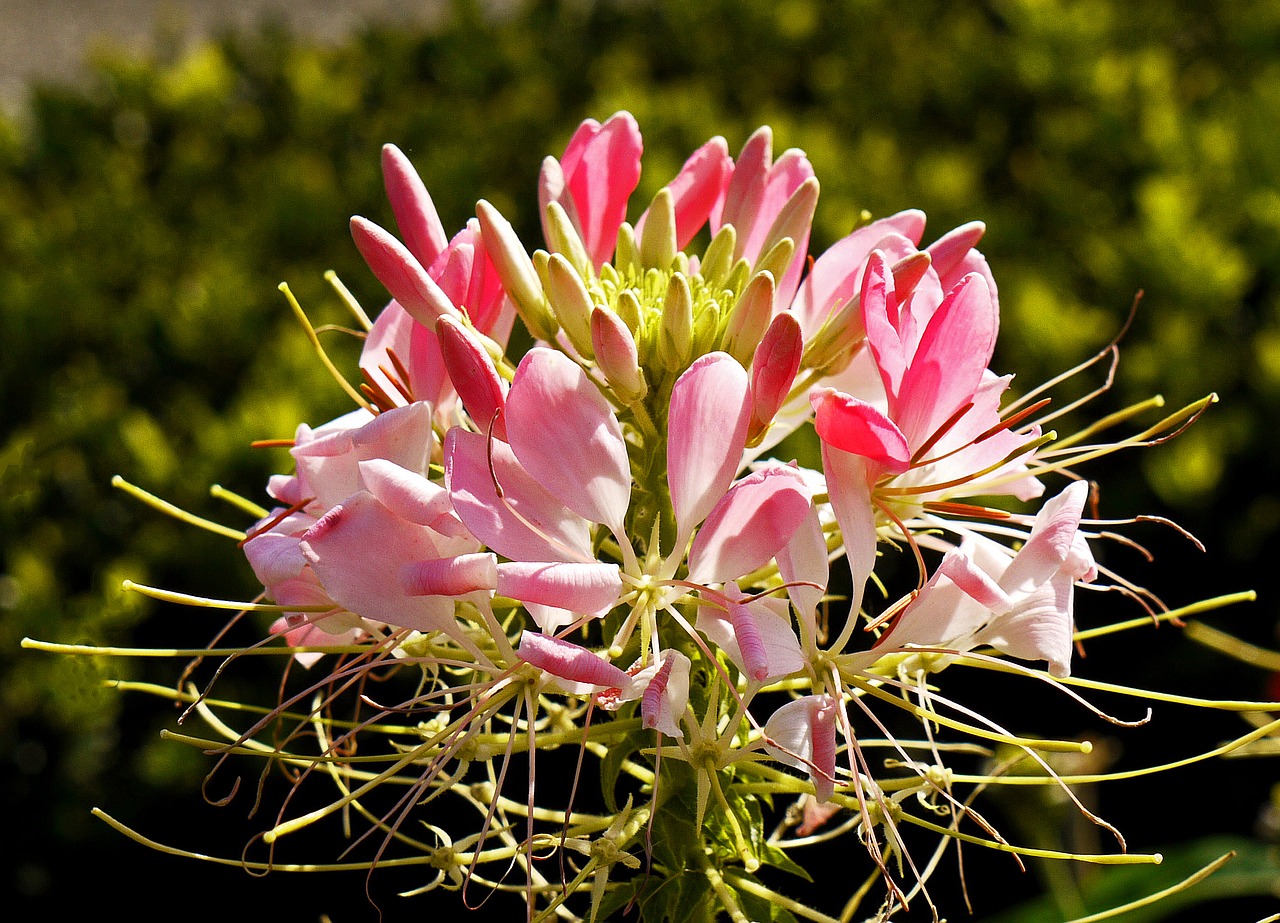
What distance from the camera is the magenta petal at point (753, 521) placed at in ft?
2.76

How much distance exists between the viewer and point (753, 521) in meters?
0.85

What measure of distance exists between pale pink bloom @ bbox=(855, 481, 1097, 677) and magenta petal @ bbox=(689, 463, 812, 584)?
0.12 m

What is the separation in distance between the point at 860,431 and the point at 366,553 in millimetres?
377

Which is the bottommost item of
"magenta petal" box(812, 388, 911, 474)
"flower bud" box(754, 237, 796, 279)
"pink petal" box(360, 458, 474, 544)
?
"pink petal" box(360, 458, 474, 544)

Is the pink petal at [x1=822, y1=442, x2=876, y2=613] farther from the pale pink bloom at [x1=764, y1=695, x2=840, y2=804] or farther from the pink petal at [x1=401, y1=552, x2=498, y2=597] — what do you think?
the pink petal at [x1=401, y1=552, x2=498, y2=597]

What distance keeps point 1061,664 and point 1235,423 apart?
1.87 m

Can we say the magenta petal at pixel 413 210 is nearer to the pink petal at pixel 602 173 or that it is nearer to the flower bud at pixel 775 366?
the pink petal at pixel 602 173

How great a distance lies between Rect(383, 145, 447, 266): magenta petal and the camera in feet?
3.41

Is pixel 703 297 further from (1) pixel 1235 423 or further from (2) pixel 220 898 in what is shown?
(2) pixel 220 898

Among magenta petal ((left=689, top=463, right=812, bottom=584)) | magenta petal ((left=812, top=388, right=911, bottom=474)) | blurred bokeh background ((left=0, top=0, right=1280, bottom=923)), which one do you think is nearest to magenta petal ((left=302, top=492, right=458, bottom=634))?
magenta petal ((left=689, top=463, right=812, bottom=584))

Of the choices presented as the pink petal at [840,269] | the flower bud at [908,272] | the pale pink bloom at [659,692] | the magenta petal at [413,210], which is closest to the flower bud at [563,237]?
the magenta petal at [413,210]

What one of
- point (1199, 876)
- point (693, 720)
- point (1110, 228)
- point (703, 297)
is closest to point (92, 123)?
point (1110, 228)

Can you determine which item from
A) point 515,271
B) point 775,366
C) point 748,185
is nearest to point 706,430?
point 775,366

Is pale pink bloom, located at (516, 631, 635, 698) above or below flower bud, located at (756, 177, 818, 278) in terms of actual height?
below
